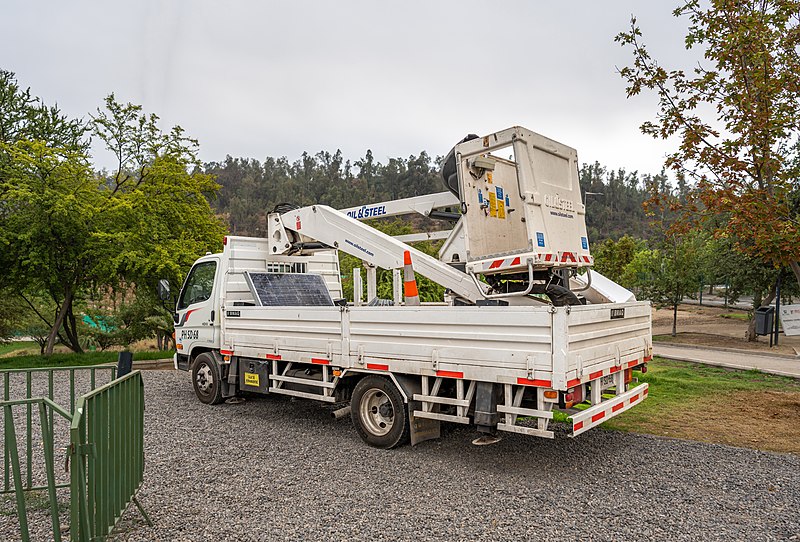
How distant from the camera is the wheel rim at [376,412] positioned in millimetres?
6402

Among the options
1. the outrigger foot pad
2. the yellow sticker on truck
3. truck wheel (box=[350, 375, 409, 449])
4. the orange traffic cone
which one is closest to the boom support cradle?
the orange traffic cone

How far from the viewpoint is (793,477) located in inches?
213

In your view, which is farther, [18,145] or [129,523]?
[18,145]

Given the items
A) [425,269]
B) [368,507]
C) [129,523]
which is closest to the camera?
[129,523]

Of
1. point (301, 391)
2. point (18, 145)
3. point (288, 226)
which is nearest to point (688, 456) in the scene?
point (301, 391)

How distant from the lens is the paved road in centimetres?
1258

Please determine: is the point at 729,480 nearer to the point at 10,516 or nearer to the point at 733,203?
the point at 733,203

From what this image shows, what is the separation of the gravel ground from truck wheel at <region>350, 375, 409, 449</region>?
15 centimetres

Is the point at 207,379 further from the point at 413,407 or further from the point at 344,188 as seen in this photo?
the point at 344,188

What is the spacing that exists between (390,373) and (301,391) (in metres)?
1.77

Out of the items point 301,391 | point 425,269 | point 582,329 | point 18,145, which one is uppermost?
point 18,145

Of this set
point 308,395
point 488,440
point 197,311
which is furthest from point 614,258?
point 488,440

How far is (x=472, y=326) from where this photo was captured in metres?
5.50

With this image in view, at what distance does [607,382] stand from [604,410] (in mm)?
488
